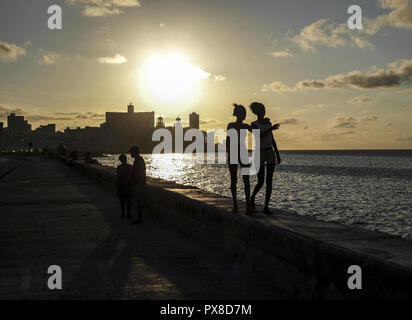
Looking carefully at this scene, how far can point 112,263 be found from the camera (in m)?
6.26

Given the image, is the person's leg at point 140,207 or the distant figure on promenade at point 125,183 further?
the distant figure on promenade at point 125,183

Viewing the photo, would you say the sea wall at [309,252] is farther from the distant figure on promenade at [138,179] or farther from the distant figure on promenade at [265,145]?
the distant figure on promenade at [138,179]

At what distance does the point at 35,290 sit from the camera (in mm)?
4949

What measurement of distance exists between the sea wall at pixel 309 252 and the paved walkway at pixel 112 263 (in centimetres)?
24

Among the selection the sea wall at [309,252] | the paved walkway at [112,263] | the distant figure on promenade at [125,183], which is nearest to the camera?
the sea wall at [309,252]

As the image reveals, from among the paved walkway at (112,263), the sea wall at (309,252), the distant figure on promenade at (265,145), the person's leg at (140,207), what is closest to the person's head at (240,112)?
the distant figure on promenade at (265,145)

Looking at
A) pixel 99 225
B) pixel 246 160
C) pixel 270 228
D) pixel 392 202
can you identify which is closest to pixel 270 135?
pixel 246 160

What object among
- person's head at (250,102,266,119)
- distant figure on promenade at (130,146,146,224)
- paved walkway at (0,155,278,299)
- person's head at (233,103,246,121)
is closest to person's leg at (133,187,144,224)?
distant figure on promenade at (130,146,146,224)

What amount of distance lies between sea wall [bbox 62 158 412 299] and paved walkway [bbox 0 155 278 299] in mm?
243

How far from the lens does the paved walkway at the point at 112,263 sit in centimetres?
491

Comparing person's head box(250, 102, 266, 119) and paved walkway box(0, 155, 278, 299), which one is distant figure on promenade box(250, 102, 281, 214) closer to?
person's head box(250, 102, 266, 119)

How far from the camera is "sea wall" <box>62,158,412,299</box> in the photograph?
11.4 feet

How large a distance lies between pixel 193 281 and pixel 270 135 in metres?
2.60
